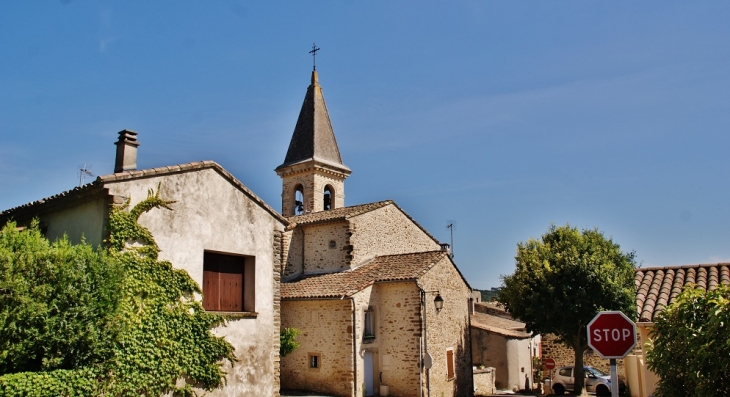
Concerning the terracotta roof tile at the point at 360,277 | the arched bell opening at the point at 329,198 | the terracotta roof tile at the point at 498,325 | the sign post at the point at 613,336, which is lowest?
the terracotta roof tile at the point at 498,325

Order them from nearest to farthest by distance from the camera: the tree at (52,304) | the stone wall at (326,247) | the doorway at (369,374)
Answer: the tree at (52,304), the doorway at (369,374), the stone wall at (326,247)

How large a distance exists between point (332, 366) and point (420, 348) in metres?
3.65

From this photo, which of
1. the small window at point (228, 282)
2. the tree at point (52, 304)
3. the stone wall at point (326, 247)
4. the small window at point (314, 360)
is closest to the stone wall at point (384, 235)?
the stone wall at point (326, 247)

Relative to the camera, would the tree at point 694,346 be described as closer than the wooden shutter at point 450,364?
Yes

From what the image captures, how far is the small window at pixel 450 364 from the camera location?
25.0 meters

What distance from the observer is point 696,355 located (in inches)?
303

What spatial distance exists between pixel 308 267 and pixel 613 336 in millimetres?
22095

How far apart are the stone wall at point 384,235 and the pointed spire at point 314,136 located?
7.21 m

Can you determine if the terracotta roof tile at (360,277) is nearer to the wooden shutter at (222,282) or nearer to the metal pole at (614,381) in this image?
the wooden shutter at (222,282)

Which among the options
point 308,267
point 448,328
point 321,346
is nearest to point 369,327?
point 321,346

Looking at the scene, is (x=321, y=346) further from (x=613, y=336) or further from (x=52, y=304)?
(x=613, y=336)

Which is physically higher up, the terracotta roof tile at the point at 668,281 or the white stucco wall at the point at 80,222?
the white stucco wall at the point at 80,222

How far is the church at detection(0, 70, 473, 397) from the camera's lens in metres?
14.5

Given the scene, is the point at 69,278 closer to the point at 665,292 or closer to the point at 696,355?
the point at 696,355
